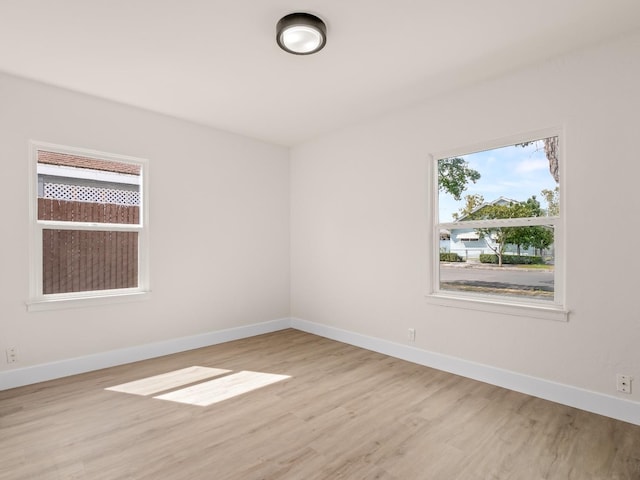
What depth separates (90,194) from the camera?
3.61 meters

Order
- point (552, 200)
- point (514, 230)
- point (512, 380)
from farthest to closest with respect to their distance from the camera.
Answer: point (514, 230)
point (512, 380)
point (552, 200)

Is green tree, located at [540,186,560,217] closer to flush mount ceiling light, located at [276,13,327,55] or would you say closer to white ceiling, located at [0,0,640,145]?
white ceiling, located at [0,0,640,145]

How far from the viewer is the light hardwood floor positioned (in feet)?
6.53

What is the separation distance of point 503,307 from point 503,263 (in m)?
0.40

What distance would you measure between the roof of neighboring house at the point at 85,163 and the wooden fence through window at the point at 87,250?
38 cm

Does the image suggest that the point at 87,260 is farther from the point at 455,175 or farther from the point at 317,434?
the point at 455,175

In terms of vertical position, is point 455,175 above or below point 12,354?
above

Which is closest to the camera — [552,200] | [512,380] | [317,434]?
[317,434]

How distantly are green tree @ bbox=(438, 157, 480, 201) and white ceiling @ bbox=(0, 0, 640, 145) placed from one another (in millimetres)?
719

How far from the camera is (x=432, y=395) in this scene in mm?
2951

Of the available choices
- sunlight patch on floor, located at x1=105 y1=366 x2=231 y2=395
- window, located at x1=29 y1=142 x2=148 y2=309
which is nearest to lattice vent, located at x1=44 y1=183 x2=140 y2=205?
window, located at x1=29 y1=142 x2=148 y2=309

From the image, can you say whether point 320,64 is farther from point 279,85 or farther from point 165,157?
point 165,157

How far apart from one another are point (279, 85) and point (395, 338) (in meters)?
2.94

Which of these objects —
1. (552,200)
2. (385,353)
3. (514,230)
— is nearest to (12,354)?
(385,353)
